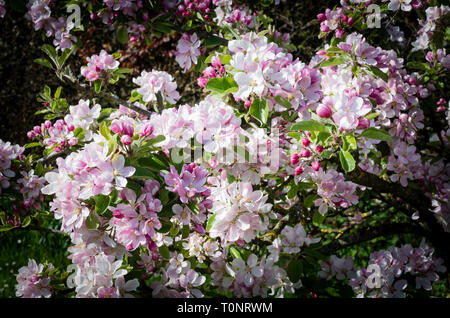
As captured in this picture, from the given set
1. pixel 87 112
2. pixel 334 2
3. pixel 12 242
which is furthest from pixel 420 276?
pixel 12 242

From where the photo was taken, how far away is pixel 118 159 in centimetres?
105

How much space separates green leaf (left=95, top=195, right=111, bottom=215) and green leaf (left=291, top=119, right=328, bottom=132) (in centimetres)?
53

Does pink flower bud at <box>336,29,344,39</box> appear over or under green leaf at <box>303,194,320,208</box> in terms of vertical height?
over

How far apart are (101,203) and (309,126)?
1.94 ft

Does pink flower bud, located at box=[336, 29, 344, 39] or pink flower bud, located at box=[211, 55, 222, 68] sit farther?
pink flower bud, located at box=[336, 29, 344, 39]

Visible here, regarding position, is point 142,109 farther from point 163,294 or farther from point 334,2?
point 334,2

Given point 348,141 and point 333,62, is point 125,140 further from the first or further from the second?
point 333,62

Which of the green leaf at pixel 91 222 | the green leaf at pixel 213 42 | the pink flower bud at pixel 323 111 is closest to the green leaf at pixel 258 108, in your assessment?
the pink flower bud at pixel 323 111

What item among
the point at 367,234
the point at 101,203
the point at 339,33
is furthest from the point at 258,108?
the point at 367,234

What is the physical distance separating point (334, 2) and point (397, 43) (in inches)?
33.2

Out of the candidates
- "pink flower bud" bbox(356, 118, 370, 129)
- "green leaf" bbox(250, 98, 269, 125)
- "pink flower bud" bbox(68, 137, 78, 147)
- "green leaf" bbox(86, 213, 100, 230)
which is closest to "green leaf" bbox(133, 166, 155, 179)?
"green leaf" bbox(86, 213, 100, 230)

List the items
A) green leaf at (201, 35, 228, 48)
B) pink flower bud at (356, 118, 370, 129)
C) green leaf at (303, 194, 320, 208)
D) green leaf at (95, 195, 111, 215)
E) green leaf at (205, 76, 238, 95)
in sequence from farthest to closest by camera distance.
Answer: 1. green leaf at (201, 35, 228, 48)
2. green leaf at (303, 194, 320, 208)
3. green leaf at (205, 76, 238, 95)
4. pink flower bud at (356, 118, 370, 129)
5. green leaf at (95, 195, 111, 215)

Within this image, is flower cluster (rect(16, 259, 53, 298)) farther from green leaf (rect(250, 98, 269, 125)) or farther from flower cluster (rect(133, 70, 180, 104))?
green leaf (rect(250, 98, 269, 125))

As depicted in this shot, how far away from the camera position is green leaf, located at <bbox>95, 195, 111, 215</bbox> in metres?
1.06
